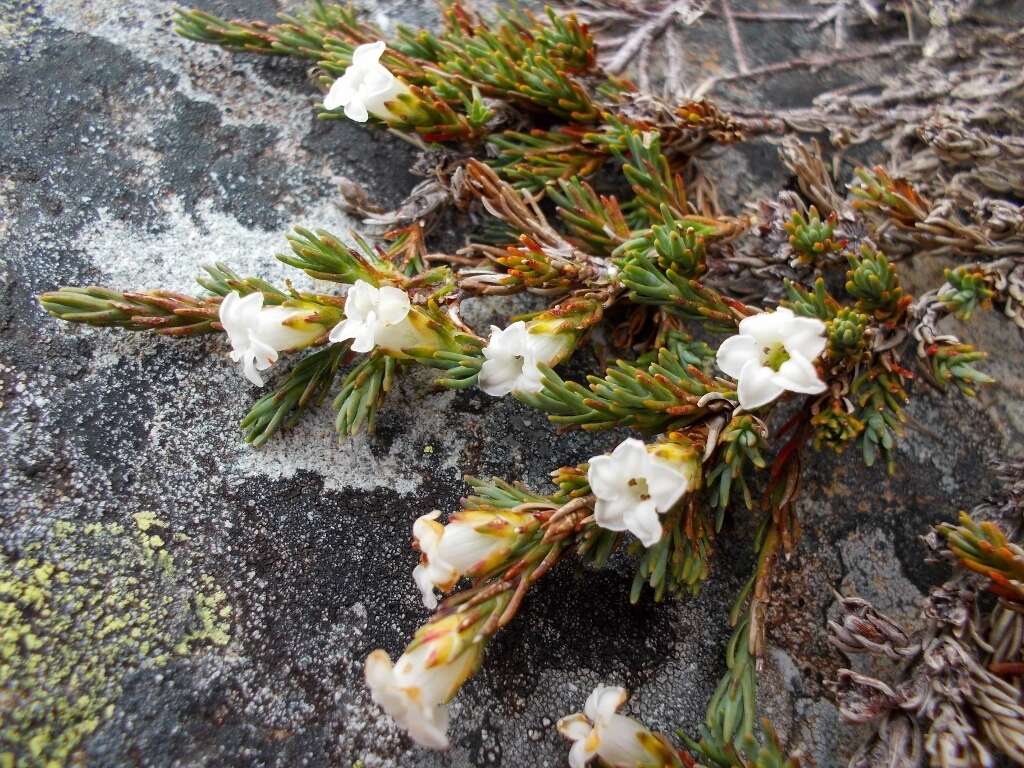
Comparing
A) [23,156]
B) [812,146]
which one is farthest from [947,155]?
[23,156]

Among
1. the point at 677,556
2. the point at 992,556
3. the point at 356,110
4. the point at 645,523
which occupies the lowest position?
the point at 677,556

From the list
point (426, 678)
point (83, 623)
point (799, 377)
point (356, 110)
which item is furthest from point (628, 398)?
point (83, 623)

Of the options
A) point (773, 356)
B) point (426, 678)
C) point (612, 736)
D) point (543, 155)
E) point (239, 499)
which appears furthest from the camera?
point (543, 155)

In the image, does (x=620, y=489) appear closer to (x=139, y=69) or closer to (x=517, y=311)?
(x=517, y=311)

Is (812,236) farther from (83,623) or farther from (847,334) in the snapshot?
(83,623)

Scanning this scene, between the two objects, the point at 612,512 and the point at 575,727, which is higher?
the point at 612,512

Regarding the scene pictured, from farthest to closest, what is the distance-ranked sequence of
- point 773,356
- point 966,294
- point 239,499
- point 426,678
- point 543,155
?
point 543,155, point 966,294, point 239,499, point 773,356, point 426,678

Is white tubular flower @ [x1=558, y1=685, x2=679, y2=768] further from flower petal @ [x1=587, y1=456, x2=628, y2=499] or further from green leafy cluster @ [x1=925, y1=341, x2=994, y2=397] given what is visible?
green leafy cluster @ [x1=925, y1=341, x2=994, y2=397]
